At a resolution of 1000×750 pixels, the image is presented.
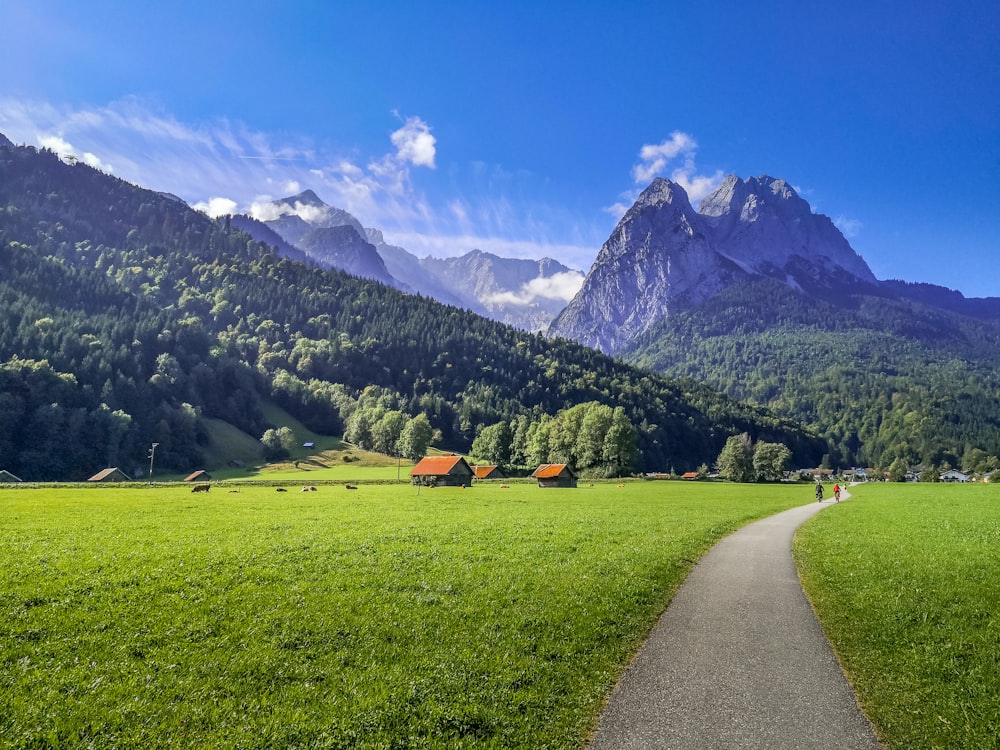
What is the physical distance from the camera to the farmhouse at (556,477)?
99.0m

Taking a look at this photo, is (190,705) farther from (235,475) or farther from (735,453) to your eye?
(735,453)

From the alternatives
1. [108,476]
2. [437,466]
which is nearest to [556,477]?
[437,466]

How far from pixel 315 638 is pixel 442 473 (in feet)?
268

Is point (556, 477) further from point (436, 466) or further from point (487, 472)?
point (487, 472)

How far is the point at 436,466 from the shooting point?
9481 cm

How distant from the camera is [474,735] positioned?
8820 mm

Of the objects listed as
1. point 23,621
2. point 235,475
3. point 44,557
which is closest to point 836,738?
point 23,621

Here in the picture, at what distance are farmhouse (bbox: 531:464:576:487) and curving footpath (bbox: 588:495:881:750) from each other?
81.3m

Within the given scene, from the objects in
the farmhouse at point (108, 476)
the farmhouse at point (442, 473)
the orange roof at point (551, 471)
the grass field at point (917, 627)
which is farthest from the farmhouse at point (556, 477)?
the farmhouse at point (108, 476)

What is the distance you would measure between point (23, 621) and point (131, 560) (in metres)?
7.69

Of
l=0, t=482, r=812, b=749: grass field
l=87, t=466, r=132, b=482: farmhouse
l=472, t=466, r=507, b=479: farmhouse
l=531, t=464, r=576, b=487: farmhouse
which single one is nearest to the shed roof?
l=531, t=464, r=576, b=487: farmhouse

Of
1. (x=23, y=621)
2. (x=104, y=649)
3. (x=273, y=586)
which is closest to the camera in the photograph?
(x=104, y=649)

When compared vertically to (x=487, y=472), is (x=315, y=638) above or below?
above

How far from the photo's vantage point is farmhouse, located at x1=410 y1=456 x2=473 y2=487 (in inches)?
3696
